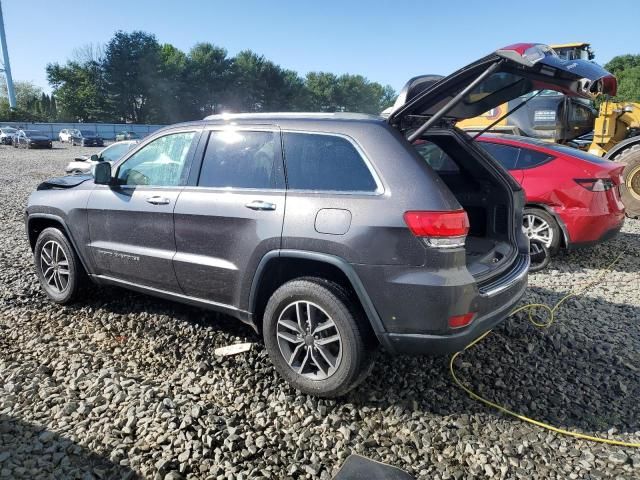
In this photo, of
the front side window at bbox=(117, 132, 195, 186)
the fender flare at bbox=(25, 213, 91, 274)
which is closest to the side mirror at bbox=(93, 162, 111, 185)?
the front side window at bbox=(117, 132, 195, 186)

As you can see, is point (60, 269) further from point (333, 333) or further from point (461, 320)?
point (461, 320)

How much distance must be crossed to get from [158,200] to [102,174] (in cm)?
65

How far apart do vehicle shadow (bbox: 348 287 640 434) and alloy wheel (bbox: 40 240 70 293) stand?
3036 millimetres

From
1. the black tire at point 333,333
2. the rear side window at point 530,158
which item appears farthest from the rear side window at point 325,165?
the rear side window at point 530,158

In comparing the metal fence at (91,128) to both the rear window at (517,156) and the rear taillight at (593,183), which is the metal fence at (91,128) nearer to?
the rear window at (517,156)

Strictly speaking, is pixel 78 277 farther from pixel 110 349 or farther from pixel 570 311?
pixel 570 311

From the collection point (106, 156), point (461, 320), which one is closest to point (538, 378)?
point (461, 320)

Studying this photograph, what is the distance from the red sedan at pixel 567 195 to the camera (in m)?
5.42

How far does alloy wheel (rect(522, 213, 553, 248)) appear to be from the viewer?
222 inches

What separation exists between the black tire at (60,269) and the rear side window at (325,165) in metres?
2.46

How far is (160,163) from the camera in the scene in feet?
12.4

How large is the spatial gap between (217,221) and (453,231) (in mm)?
1584

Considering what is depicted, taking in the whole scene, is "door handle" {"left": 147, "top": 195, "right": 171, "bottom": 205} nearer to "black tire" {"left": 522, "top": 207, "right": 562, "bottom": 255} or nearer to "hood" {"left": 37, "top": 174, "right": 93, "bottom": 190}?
"hood" {"left": 37, "top": 174, "right": 93, "bottom": 190}

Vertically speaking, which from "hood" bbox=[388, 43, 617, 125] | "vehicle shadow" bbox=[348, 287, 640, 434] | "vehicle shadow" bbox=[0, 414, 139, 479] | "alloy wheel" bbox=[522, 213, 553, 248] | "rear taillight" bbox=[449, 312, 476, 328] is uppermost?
"hood" bbox=[388, 43, 617, 125]
